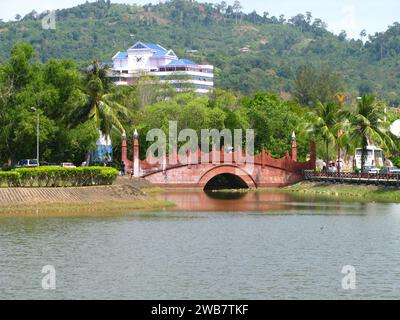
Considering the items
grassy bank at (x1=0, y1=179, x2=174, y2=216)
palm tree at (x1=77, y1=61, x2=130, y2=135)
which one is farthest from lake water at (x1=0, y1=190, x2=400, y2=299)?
palm tree at (x1=77, y1=61, x2=130, y2=135)

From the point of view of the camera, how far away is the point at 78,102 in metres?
99.2

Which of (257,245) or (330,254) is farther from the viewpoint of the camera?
(257,245)

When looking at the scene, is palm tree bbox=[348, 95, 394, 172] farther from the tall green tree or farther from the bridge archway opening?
the bridge archway opening

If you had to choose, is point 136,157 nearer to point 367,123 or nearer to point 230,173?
point 230,173

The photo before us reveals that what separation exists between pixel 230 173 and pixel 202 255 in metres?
66.3

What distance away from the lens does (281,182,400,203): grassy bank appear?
304 ft

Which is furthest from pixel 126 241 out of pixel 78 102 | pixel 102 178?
pixel 78 102

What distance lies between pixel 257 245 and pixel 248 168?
2456 inches

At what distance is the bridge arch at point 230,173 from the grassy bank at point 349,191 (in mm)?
4337

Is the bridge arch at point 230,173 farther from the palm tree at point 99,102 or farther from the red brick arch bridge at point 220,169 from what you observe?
the palm tree at point 99,102

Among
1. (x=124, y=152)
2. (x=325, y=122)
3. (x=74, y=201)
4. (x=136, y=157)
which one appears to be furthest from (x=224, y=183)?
(x=74, y=201)

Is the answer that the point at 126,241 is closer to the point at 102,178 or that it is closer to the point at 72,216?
the point at 72,216

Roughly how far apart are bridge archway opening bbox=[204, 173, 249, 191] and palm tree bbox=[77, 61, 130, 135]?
17675 mm
